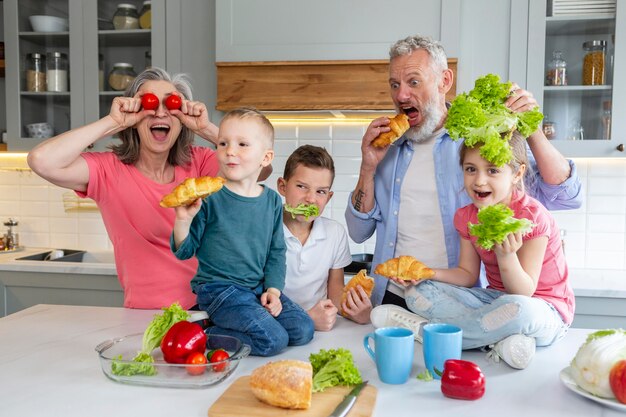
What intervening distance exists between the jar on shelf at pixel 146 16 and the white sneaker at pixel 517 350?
110 inches

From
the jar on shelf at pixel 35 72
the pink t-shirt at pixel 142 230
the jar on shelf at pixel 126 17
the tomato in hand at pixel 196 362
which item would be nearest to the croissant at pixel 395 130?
the pink t-shirt at pixel 142 230

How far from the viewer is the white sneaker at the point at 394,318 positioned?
1619mm

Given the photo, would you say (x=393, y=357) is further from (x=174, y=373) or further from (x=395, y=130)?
(x=395, y=130)

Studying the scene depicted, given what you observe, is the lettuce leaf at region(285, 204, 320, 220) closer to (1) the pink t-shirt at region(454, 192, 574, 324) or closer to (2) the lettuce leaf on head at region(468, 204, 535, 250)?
(1) the pink t-shirt at region(454, 192, 574, 324)

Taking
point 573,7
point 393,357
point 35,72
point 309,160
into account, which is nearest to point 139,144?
point 309,160

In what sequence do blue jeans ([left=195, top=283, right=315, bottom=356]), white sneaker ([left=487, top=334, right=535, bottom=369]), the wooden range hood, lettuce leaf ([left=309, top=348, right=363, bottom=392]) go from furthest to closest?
the wooden range hood, blue jeans ([left=195, top=283, right=315, bottom=356]), white sneaker ([left=487, top=334, right=535, bottom=369]), lettuce leaf ([left=309, top=348, right=363, bottom=392])

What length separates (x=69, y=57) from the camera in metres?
3.42

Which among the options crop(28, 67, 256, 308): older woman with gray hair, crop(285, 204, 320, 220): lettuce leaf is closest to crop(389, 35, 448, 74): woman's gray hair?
crop(285, 204, 320, 220): lettuce leaf

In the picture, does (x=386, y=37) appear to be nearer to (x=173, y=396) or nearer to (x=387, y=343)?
(x=387, y=343)

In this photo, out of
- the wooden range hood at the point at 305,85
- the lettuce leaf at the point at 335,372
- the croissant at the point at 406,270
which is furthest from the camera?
the wooden range hood at the point at 305,85

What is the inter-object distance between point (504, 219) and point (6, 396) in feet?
3.76

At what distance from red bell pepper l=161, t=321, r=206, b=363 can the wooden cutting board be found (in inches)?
5.8

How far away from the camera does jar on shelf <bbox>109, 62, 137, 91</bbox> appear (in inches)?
134

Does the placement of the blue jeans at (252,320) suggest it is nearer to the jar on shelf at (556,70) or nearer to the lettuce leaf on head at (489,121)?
the lettuce leaf on head at (489,121)
